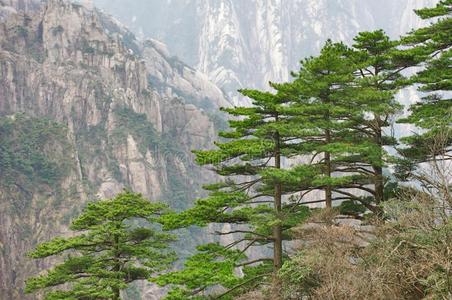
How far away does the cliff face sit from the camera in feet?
296

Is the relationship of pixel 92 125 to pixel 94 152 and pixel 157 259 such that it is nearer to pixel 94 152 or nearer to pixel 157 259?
pixel 94 152

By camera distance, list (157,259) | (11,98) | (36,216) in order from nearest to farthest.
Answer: (157,259) < (36,216) < (11,98)

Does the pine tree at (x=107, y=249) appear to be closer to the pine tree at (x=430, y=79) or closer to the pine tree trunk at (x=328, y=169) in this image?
the pine tree trunk at (x=328, y=169)

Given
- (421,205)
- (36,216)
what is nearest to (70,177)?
(36,216)

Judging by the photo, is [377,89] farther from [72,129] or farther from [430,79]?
[72,129]

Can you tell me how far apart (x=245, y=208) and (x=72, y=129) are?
324 ft

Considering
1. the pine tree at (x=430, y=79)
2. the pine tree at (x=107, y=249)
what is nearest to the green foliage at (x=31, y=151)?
the pine tree at (x=107, y=249)

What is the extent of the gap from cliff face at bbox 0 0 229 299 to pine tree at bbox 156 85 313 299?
68944mm

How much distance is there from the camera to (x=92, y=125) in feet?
372

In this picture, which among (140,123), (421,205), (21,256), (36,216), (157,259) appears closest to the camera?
(421,205)

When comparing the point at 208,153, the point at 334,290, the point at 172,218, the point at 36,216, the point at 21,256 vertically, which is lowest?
the point at 21,256

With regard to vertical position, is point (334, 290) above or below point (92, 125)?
below

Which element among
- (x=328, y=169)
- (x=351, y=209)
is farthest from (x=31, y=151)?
(x=328, y=169)

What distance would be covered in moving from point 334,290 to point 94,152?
101261 mm
